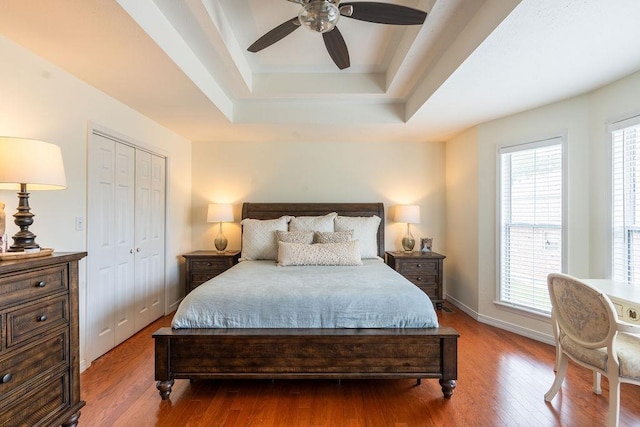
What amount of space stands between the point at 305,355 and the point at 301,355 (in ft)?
0.09

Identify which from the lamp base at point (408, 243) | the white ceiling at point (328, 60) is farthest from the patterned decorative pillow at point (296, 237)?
the lamp base at point (408, 243)

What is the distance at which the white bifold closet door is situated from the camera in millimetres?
2541

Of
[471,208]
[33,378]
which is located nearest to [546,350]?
[471,208]

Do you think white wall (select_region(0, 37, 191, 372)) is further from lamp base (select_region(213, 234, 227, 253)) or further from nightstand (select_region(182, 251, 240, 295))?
lamp base (select_region(213, 234, 227, 253))

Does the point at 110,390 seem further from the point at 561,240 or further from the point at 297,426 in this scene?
the point at 561,240

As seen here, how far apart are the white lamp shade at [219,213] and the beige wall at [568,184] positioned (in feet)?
10.2

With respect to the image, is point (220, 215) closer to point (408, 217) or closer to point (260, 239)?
point (260, 239)

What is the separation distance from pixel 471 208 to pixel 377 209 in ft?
3.84

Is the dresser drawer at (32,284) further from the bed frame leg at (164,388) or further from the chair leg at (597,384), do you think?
the chair leg at (597,384)

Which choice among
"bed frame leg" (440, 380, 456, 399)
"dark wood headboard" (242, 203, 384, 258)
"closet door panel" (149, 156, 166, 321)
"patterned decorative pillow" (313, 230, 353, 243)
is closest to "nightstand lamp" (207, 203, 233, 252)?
"dark wood headboard" (242, 203, 384, 258)

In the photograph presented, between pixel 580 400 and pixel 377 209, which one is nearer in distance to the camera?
pixel 580 400

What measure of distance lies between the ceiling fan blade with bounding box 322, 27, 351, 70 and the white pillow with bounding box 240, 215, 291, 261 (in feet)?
6.68

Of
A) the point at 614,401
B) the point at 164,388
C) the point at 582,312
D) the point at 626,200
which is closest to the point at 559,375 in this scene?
the point at 614,401

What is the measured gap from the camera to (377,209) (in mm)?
4105
